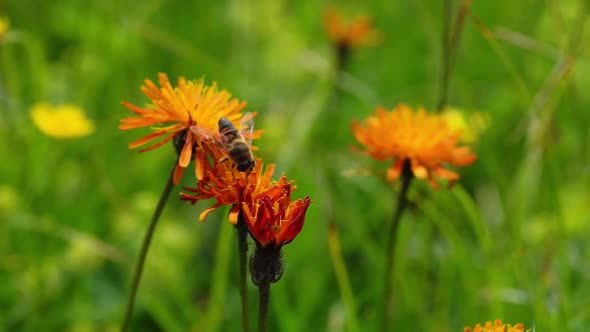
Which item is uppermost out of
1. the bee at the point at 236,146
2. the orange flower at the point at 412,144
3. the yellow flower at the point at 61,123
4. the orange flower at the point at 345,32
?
the orange flower at the point at 345,32

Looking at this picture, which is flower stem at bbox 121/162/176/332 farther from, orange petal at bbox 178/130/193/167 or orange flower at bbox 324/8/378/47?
orange flower at bbox 324/8/378/47

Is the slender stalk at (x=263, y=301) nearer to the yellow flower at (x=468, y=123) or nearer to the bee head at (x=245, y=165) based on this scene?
the bee head at (x=245, y=165)

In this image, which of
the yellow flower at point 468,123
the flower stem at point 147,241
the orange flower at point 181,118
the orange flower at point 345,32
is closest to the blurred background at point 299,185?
the yellow flower at point 468,123

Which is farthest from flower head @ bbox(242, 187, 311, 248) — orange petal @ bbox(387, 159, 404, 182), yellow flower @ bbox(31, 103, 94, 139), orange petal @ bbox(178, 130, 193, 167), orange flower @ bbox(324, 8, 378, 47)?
orange flower @ bbox(324, 8, 378, 47)

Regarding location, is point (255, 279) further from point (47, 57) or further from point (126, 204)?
point (47, 57)

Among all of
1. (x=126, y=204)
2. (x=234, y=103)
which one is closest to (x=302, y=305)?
(x=126, y=204)

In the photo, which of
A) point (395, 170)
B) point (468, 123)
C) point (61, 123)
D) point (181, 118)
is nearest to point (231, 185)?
point (181, 118)
